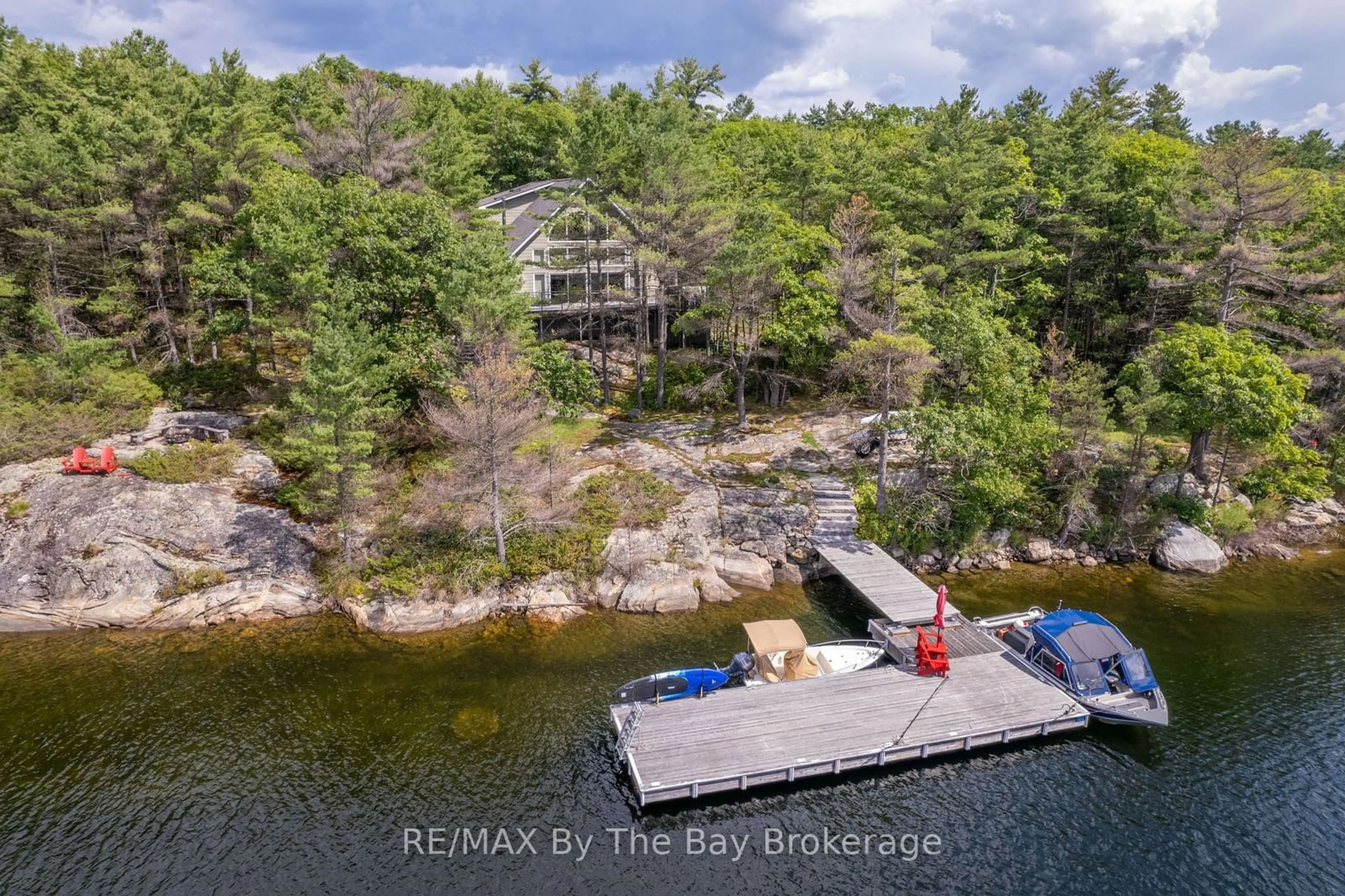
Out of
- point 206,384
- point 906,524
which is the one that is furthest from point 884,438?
point 206,384

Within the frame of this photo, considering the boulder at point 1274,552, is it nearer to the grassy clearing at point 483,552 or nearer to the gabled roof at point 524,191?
the grassy clearing at point 483,552

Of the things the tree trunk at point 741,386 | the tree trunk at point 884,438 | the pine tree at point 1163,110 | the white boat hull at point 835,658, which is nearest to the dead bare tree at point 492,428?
the white boat hull at point 835,658

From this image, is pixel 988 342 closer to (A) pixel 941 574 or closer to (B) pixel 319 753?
(A) pixel 941 574

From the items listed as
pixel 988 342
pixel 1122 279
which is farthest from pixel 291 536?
pixel 1122 279

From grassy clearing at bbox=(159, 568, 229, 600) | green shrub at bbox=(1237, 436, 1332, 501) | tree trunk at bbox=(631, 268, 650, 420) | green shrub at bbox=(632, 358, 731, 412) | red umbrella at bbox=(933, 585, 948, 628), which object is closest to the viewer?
red umbrella at bbox=(933, 585, 948, 628)

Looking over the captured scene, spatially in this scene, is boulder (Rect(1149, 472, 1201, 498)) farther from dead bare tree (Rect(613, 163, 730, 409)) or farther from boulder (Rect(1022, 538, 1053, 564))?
dead bare tree (Rect(613, 163, 730, 409))

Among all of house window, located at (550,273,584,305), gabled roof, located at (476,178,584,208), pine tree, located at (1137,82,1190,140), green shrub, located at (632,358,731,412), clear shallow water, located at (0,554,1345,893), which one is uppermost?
pine tree, located at (1137,82,1190,140)

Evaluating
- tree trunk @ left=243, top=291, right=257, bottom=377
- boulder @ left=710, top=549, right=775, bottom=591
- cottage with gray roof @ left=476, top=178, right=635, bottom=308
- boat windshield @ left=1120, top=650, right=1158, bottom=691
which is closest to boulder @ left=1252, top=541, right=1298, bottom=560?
boat windshield @ left=1120, top=650, right=1158, bottom=691

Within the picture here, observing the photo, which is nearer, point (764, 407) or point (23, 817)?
point (23, 817)

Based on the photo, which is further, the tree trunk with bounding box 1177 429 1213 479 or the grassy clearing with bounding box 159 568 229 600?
the tree trunk with bounding box 1177 429 1213 479
